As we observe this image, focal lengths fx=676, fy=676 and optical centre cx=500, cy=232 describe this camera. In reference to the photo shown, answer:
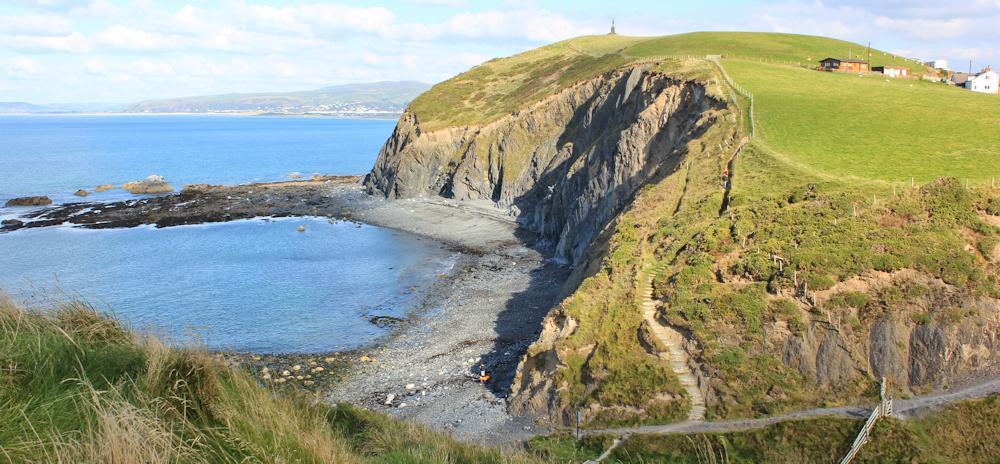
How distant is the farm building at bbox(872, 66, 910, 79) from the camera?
69188mm

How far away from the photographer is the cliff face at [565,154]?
49562 mm

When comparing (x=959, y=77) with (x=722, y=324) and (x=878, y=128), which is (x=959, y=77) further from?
(x=722, y=324)

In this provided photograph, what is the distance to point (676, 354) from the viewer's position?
82.8 feet

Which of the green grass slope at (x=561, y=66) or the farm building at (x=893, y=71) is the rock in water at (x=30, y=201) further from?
the farm building at (x=893, y=71)

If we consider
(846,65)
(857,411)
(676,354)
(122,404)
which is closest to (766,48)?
(846,65)

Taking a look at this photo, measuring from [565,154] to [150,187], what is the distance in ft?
193

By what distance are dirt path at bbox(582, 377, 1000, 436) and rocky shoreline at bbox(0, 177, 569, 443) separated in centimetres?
598

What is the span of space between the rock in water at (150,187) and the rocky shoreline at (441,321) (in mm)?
11619

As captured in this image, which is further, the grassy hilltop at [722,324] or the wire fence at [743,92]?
the wire fence at [743,92]

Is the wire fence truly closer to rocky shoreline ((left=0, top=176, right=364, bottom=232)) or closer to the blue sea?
the blue sea

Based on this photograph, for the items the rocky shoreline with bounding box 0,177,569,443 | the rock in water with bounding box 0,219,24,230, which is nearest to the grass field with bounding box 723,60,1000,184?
the rocky shoreline with bounding box 0,177,569,443

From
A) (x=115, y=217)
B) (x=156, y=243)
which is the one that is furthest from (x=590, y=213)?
(x=115, y=217)

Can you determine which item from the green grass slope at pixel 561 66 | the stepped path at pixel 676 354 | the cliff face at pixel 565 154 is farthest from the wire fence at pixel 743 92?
the green grass slope at pixel 561 66

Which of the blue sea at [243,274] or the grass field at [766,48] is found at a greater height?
the grass field at [766,48]
